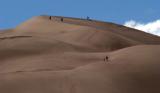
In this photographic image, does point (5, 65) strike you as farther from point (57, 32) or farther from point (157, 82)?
point (57, 32)

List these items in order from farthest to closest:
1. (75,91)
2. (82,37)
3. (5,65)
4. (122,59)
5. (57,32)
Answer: (57,32) < (82,37) < (5,65) < (122,59) < (75,91)

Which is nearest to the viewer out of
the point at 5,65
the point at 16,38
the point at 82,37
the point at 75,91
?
the point at 75,91

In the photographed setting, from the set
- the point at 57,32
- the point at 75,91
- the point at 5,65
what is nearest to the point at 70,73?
the point at 75,91

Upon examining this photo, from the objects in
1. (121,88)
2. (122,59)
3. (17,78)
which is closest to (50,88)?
(17,78)

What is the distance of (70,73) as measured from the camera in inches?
383

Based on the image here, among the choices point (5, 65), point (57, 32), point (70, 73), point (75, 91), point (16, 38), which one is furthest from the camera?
point (57, 32)

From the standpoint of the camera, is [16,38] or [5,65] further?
[16,38]

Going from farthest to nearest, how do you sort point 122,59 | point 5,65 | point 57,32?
1. point 57,32
2. point 5,65
3. point 122,59

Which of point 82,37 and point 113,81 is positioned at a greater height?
point 82,37

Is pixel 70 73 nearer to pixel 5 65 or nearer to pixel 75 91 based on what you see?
pixel 75 91

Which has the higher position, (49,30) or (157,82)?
(49,30)

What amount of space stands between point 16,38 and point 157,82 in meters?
5.18

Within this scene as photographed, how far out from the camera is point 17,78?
955 centimetres

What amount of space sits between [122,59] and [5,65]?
115 inches
